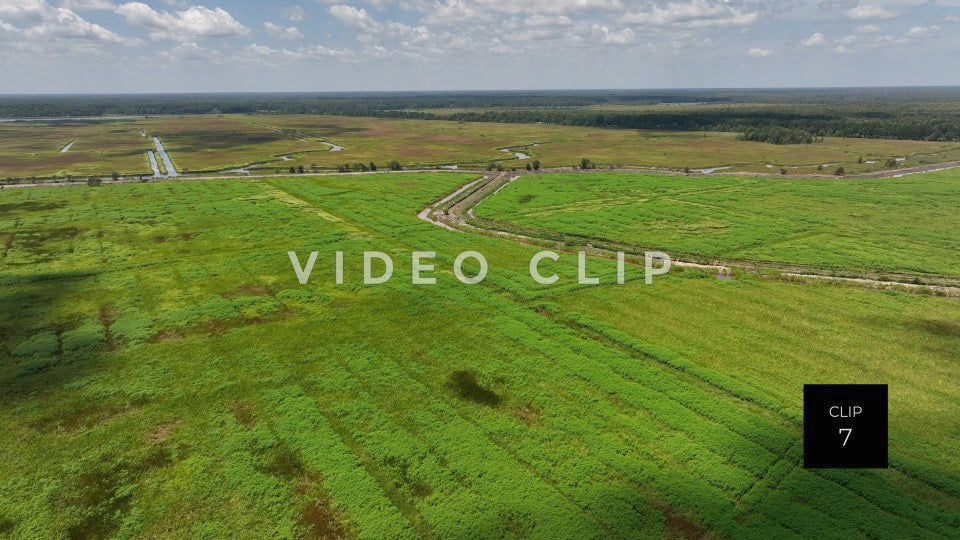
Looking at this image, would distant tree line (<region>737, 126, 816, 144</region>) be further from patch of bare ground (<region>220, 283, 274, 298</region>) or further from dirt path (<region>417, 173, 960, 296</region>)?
patch of bare ground (<region>220, 283, 274, 298</region>)

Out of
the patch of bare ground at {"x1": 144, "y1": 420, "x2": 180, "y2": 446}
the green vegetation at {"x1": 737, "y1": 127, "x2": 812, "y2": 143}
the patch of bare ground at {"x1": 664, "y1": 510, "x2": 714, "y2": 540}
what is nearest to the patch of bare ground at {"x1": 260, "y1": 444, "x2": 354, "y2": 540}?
the patch of bare ground at {"x1": 144, "y1": 420, "x2": 180, "y2": 446}

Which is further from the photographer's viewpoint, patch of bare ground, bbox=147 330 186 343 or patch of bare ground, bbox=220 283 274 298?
patch of bare ground, bbox=220 283 274 298

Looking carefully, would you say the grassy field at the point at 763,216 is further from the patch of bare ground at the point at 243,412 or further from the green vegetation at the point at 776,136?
the green vegetation at the point at 776,136

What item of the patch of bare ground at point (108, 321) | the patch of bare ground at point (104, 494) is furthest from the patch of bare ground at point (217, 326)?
the patch of bare ground at point (104, 494)

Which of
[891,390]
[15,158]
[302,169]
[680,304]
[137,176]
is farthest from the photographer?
[15,158]

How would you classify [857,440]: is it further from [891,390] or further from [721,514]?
[891,390]

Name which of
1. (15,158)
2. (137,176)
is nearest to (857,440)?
(137,176)

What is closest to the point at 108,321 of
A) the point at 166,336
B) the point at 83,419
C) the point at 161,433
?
the point at 166,336
